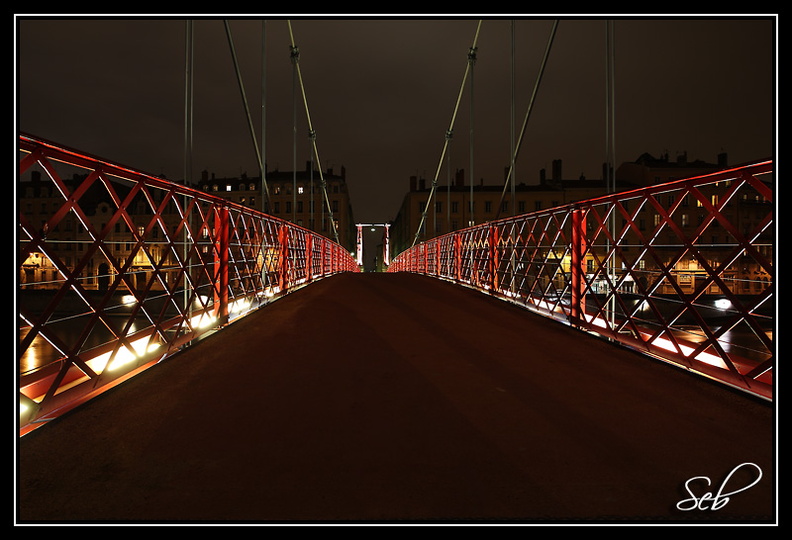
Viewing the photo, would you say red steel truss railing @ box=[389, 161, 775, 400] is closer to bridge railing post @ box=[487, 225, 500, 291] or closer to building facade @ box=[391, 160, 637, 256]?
bridge railing post @ box=[487, 225, 500, 291]

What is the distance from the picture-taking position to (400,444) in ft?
6.64

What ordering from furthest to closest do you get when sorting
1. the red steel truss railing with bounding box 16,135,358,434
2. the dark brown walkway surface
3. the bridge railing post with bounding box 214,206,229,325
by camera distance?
the bridge railing post with bounding box 214,206,229,325, the red steel truss railing with bounding box 16,135,358,434, the dark brown walkway surface

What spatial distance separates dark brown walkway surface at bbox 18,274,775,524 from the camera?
161 cm

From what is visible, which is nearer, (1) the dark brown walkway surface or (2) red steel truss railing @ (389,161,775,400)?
(1) the dark brown walkway surface

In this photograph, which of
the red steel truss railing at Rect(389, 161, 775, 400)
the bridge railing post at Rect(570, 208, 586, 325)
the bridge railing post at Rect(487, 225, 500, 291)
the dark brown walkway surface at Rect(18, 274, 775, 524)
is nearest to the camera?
the dark brown walkway surface at Rect(18, 274, 775, 524)

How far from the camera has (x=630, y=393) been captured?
8.85ft

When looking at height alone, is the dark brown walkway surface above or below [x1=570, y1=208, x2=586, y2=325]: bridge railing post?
below

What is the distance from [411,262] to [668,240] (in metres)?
28.8

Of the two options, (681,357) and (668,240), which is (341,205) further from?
(681,357)

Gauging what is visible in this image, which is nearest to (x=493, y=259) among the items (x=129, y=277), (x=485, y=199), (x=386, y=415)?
(x=129, y=277)
